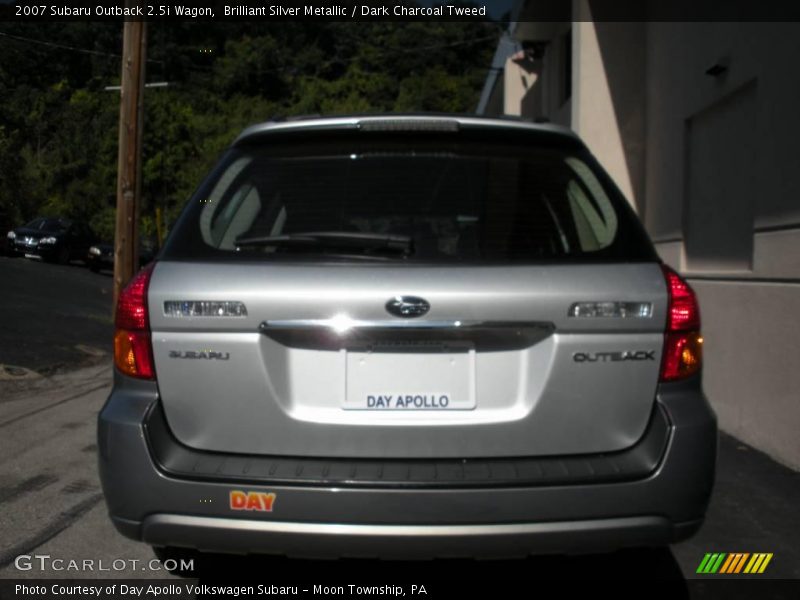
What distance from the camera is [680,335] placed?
8.65ft

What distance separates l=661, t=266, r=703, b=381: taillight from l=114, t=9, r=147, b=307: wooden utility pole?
35.5 ft

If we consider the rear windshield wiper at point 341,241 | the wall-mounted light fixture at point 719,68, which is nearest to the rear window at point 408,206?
the rear windshield wiper at point 341,241

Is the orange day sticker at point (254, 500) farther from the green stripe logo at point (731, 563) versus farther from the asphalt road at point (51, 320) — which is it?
the asphalt road at point (51, 320)

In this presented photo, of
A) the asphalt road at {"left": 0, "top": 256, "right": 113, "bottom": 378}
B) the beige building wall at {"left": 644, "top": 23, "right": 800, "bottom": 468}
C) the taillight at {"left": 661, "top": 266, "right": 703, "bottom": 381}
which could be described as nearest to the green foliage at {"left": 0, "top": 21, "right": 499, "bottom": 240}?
the asphalt road at {"left": 0, "top": 256, "right": 113, "bottom": 378}

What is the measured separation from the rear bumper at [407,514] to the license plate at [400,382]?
25 cm

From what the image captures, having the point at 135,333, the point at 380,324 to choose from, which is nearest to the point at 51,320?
the point at 135,333

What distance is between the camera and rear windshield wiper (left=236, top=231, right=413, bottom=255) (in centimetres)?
266

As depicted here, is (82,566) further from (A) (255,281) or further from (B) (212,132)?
(B) (212,132)

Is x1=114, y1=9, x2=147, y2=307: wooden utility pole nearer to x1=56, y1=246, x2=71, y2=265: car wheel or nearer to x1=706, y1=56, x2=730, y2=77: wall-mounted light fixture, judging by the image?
x1=706, y1=56, x2=730, y2=77: wall-mounted light fixture

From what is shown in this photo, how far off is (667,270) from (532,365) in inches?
23.1

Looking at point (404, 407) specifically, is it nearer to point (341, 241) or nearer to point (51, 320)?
point (341, 241)

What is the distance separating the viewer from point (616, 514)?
2498 millimetres

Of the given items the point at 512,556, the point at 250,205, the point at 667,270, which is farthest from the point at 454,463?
the point at 250,205

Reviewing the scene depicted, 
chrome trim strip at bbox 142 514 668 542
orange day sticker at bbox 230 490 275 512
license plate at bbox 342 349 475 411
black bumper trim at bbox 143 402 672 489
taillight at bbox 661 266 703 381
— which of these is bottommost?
chrome trim strip at bbox 142 514 668 542
